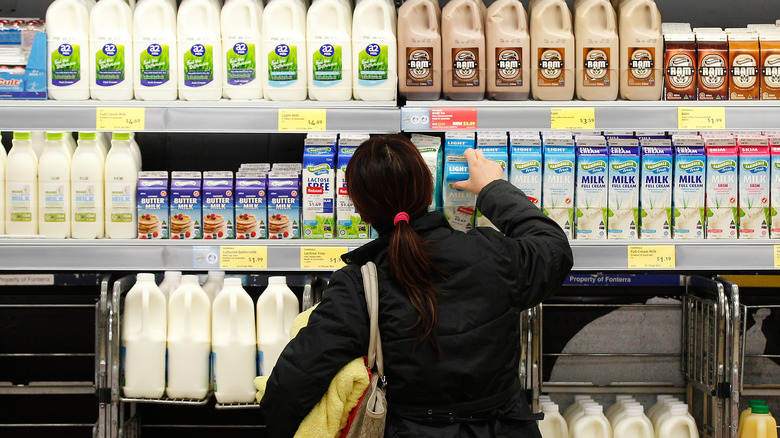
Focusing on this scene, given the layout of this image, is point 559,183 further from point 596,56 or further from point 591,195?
point 596,56

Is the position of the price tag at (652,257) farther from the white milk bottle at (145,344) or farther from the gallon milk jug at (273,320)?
the white milk bottle at (145,344)

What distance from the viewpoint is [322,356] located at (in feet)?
4.75

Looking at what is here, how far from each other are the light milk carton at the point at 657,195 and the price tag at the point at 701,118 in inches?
4.9

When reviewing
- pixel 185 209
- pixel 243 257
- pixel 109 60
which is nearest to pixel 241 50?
pixel 109 60

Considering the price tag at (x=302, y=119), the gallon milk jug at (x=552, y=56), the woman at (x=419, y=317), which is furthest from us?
the gallon milk jug at (x=552, y=56)

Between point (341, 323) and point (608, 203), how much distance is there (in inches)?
43.2

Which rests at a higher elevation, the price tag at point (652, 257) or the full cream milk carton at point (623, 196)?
the full cream milk carton at point (623, 196)

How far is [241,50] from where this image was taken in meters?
2.14

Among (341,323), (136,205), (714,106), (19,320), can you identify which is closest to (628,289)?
(714,106)

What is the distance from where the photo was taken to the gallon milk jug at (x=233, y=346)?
2156 mm

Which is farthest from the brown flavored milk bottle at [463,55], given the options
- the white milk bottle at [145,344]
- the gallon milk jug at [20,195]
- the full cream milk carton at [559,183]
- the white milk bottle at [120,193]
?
the gallon milk jug at [20,195]

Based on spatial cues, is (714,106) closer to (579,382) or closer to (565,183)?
(565,183)

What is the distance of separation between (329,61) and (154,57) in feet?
1.75

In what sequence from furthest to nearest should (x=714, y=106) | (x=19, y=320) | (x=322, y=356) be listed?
(x=19, y=320)
(x=714, y=106)
(x=322, y=356)
